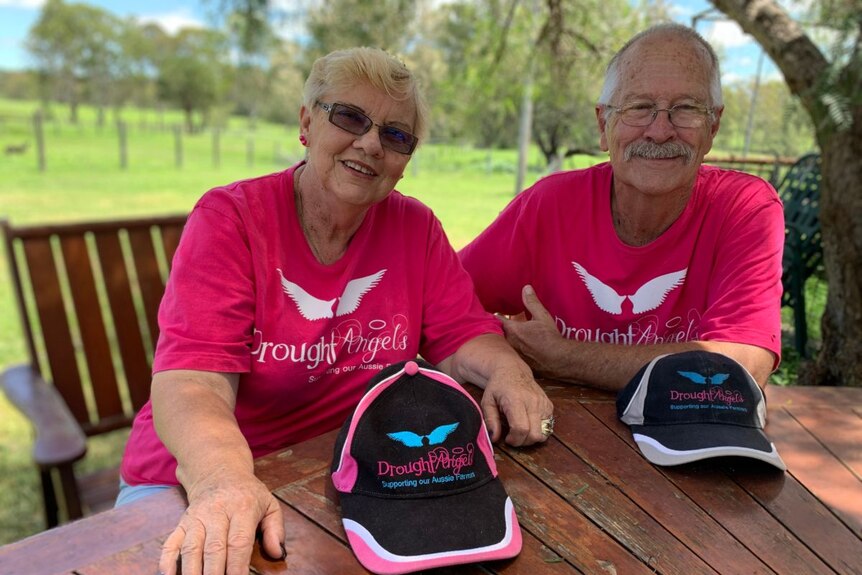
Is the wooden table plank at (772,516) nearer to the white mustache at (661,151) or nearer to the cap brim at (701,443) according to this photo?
the cap brim at (701,443)

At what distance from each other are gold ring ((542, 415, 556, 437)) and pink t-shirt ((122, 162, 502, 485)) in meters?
0.37

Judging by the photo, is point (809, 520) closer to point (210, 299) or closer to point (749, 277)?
point (749, 277)

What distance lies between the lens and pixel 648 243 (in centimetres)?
192

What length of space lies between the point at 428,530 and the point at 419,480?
9cm

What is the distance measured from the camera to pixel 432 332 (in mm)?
1728

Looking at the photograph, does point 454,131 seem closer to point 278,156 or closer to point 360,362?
point 360,362

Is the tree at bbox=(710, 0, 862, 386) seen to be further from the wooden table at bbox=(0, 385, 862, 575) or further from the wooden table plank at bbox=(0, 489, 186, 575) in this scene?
the wooden table plank at bbox=(0, 489, 186, 575)

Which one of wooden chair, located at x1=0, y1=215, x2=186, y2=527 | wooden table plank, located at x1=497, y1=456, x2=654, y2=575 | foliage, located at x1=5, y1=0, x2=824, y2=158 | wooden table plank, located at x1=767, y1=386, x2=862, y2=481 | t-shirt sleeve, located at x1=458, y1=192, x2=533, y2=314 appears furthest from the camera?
foliage, located at x1=5, y1=0, x2=824, y2=158

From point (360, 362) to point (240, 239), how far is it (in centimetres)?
44

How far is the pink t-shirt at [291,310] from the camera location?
4.46 feet

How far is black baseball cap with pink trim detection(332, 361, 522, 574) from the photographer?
95 cm

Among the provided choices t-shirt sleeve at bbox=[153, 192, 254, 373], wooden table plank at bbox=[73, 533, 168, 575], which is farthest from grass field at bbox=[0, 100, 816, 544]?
wooden table plank at bbox=[73, 533, 168, 575]

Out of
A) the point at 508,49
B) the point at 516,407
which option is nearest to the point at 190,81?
the point at 508,49

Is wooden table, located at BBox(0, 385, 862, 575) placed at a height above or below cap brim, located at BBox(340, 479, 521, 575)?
below
